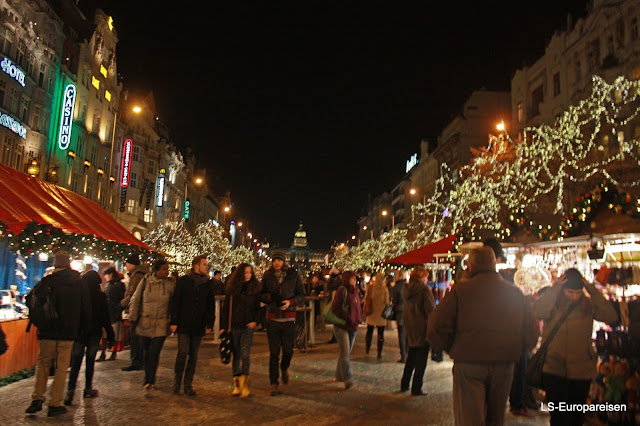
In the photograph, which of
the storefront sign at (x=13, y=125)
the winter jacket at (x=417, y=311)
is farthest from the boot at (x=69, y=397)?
the storefront sign at (x=13, y=125)

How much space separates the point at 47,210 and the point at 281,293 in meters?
5.65

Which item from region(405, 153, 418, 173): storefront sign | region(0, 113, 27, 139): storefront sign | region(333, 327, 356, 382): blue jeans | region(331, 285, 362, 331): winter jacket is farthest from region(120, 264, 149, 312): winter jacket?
region(405, 153, 418, 173): storefront sign

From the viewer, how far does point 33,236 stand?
9.98 meters

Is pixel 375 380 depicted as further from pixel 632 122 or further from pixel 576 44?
pixel 576 44

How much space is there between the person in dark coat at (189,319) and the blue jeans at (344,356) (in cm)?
215

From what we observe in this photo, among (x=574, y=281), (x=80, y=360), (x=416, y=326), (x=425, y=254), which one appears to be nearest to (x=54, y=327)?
(x=80, y=360)

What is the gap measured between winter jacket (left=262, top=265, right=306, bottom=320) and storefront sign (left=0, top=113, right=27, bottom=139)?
2273cm

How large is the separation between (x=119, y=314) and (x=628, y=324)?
980 centimetres

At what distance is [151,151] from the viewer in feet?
168

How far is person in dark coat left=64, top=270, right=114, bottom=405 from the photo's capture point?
7.69 meters

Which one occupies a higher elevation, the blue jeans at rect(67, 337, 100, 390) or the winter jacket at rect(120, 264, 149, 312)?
the winter jacket at rect(120, 264, 149, 312)

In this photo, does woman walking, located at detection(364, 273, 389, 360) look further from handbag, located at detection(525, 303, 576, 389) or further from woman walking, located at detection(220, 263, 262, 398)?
handbag, located at detection(525, 303, 576, 389)

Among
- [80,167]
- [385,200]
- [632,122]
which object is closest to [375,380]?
[632,122]

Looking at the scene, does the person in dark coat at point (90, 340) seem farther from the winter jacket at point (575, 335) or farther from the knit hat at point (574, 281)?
the knit hat at point (574, 281)
